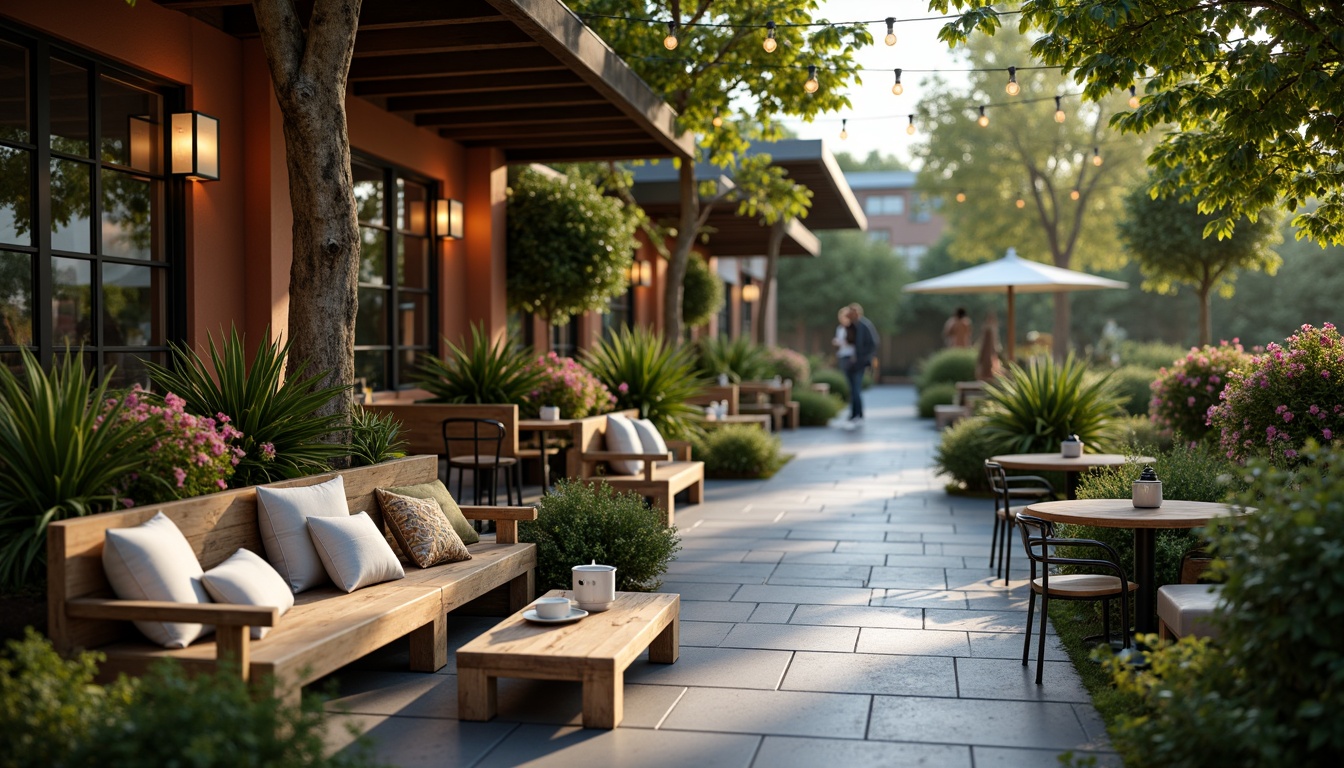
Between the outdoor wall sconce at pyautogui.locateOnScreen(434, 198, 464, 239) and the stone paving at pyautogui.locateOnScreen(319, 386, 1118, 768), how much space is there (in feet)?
14.0

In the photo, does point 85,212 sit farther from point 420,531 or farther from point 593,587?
point 593,587

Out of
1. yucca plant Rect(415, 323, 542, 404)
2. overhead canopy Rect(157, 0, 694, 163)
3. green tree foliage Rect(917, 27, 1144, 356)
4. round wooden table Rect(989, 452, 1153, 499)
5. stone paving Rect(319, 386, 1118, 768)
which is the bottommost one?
stone paving Rect(319, 386, 1118, 768)

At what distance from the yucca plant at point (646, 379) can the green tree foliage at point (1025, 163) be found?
19.5 metres

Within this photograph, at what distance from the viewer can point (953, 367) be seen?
24750 mm

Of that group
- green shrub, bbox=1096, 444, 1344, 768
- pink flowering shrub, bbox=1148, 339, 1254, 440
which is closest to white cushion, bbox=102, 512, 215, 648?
green shrub, bbox=1096, 444, 1344, 768

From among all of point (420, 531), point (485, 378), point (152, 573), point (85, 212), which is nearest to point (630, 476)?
point (485, 378)

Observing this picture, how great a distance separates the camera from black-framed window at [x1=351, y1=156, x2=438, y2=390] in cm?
991

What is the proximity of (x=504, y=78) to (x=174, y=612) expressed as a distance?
20.1ft

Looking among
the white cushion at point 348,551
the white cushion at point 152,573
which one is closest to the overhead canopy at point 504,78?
the white cushion at point 348,551

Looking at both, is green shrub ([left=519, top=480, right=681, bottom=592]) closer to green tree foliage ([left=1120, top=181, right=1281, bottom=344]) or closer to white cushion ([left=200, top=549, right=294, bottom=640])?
white cushion ([left=200, top=549, right=294, bottom=640])

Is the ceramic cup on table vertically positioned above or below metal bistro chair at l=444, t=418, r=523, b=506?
below

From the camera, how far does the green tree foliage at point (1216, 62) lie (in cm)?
617

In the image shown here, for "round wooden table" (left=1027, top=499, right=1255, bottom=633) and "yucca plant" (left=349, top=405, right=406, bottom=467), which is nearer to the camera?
"round wooden table" (left=1027, top=499, right=1255, bottom=633)

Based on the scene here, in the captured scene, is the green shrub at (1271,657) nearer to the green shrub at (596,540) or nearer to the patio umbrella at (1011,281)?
the green shrub at (596,540)
